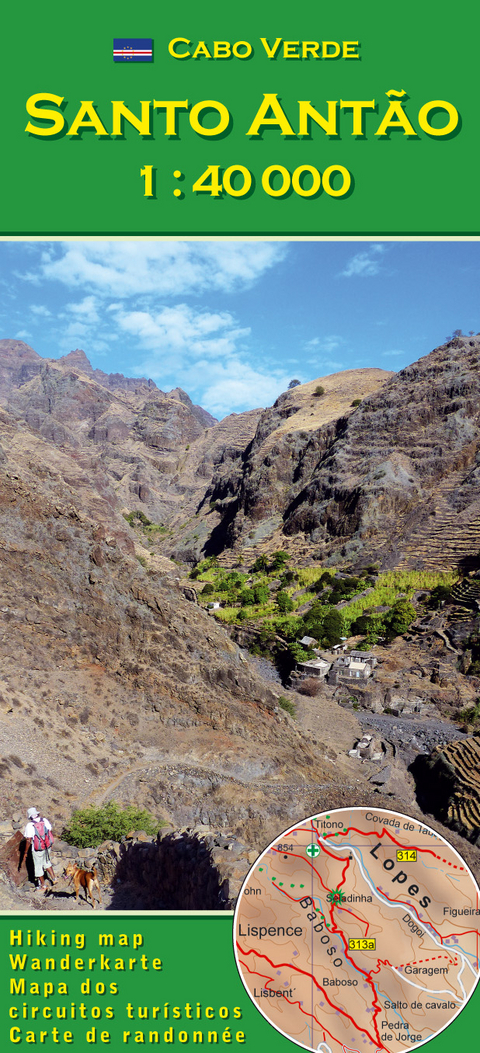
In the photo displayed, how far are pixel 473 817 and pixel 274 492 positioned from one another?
6256 cm

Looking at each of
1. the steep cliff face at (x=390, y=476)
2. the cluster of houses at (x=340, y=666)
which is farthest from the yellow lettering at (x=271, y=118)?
the steep cliff face at (x=390, y=476)

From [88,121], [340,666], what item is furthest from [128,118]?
[340,666]

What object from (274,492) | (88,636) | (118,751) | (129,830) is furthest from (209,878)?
(274,492)

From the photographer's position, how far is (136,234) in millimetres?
8562

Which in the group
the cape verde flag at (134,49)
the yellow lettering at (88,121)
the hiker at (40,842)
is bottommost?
the hiker at (40,842)

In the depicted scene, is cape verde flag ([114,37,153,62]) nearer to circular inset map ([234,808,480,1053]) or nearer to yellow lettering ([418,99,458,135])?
yellow lettering ([418,99,458,135])

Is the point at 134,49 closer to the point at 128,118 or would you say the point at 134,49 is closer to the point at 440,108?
the point at 128,118

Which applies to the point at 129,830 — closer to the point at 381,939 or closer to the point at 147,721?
the point at 147,721

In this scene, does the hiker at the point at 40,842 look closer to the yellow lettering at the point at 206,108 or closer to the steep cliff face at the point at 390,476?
the yellow lettering at the point at 206,108

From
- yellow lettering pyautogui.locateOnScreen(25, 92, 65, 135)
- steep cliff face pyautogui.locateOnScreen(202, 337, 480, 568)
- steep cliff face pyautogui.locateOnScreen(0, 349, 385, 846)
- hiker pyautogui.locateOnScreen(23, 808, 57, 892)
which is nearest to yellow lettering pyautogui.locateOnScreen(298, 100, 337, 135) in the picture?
yellow lettering pyautogui.locateOnScreen(25, 92, 65, 135)

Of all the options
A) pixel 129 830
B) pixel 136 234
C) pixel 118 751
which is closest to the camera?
pixel 136 234

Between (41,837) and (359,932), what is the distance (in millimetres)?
6070

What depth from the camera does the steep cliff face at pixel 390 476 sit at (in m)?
56.5

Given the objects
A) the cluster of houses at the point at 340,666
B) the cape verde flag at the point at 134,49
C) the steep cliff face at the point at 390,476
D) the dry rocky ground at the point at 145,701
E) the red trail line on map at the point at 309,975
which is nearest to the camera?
the red trail line on map at the point at 309,975
